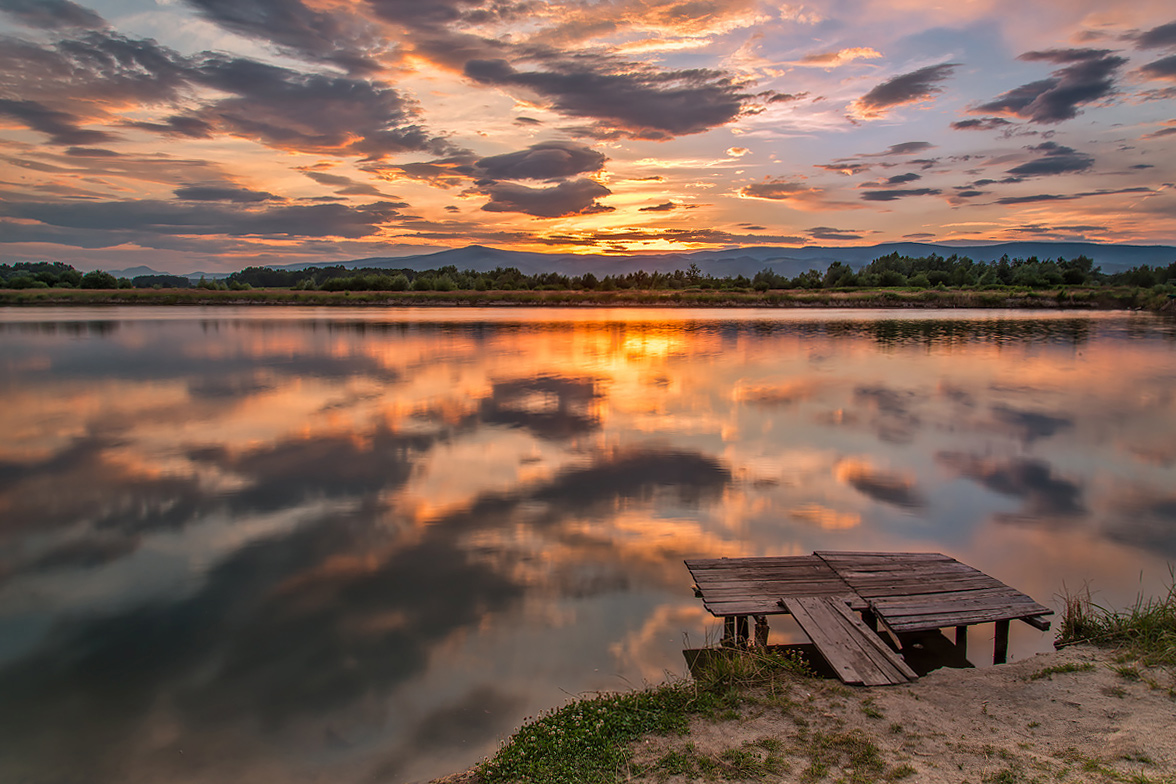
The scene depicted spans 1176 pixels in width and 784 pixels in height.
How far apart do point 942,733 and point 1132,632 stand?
2820 mm

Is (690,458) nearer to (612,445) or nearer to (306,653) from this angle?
(612,445)

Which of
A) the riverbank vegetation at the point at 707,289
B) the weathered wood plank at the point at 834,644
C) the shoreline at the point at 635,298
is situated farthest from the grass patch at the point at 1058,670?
the riverbank vegetation at the point at 707,289

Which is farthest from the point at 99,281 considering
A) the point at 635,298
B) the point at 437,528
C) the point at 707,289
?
the point at 437,528

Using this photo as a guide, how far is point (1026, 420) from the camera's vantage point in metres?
16.8

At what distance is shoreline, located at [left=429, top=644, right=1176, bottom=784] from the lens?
371cm

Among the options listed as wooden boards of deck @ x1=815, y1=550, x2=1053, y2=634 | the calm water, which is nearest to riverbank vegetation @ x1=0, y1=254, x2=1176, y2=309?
the calm water

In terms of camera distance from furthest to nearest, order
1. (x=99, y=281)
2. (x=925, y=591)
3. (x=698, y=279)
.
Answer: (x=698, y=279) → (x=99, y=281) → (x=925, y=591)

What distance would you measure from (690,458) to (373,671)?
8.10 metres

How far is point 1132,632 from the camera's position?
550 centimetres

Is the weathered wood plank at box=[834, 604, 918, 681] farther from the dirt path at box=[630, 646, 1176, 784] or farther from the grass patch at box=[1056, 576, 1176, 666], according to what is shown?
the grass patch at box=[1056, 576, 1176, 666]

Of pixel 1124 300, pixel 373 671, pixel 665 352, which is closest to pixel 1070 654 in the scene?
pixel 373 671

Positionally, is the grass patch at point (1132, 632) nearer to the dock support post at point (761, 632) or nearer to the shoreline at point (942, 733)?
the shoreline at point (942, 733)

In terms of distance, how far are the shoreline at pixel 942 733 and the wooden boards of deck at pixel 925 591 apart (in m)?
0.58

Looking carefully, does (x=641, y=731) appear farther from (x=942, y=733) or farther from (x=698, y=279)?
(x=698, y=279)
